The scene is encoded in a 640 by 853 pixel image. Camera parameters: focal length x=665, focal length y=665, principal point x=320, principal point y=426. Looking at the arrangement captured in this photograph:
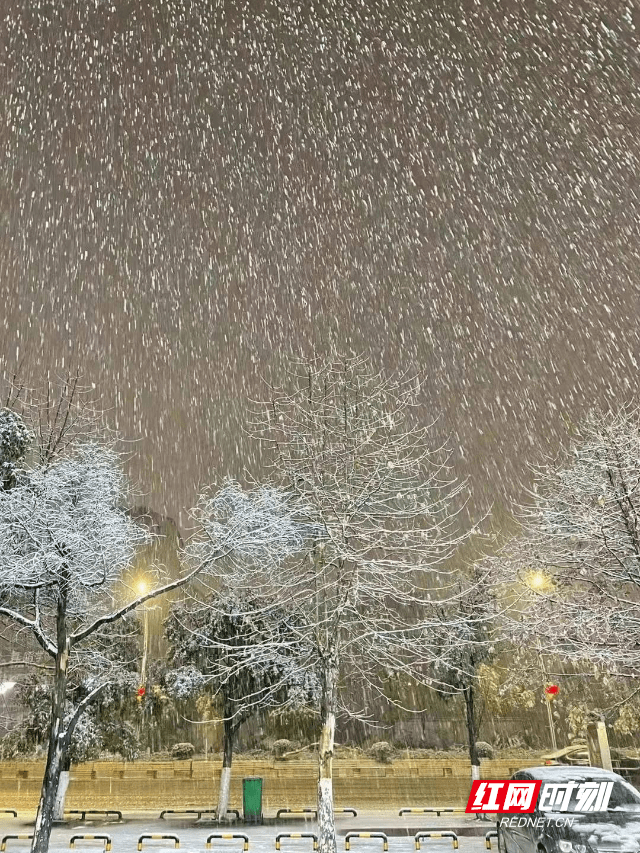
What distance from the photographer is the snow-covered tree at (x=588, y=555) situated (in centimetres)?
1603

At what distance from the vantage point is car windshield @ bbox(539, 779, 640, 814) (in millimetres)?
10453

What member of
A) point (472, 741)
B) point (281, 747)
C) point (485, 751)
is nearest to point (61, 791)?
point (472, 741)

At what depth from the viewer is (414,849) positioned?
50.4 feet

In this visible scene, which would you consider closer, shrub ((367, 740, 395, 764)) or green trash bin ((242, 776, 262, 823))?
green trash bin ((242, 776, 262, 823))

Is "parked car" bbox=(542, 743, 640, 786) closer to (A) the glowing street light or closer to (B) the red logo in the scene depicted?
(A) the glowing street light

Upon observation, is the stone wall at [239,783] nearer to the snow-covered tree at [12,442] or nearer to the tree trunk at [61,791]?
the tree trunk at [61,791]

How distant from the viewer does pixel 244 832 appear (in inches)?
752

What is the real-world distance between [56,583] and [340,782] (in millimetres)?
22431

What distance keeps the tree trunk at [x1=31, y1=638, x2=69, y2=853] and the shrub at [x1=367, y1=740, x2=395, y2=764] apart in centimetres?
2667

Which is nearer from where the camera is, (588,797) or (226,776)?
(588,797)

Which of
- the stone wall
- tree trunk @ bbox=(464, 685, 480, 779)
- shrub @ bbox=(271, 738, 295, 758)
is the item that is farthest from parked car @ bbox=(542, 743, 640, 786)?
shrub @ bbox=(271, 738, 295, 758)

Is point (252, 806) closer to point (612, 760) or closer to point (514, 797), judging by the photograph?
point (514, 797)

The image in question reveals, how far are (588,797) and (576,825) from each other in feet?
3.85

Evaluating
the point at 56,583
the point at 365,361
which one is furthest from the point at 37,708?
the point at 365,361
